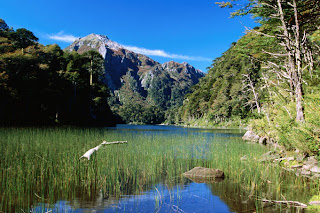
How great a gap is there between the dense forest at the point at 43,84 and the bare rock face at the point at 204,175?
89.8 feet

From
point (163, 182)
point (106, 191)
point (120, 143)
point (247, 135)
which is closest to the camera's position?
point (106, 191)

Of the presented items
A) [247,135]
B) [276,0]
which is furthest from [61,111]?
[276,0]

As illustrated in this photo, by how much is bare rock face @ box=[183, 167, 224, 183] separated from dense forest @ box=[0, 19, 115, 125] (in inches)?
1078

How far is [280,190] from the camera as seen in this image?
5797 mm

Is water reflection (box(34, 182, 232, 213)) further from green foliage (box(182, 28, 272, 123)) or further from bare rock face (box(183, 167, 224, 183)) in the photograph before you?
green foliage (box(182, 28, 272, 123))

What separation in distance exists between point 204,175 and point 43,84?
35.6 m

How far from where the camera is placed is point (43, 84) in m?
36.5

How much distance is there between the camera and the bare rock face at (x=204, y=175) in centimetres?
713

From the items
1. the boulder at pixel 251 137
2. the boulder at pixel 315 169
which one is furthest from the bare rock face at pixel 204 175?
the boulder at pixel 251 137

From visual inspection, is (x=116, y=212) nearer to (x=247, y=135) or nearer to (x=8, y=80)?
(x=247, y=135)

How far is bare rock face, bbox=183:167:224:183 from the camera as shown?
7133mm

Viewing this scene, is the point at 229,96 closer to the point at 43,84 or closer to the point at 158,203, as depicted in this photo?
the point at 43,84

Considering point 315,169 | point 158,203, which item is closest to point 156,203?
point 158,203

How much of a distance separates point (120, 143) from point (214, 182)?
7489 millimetres
